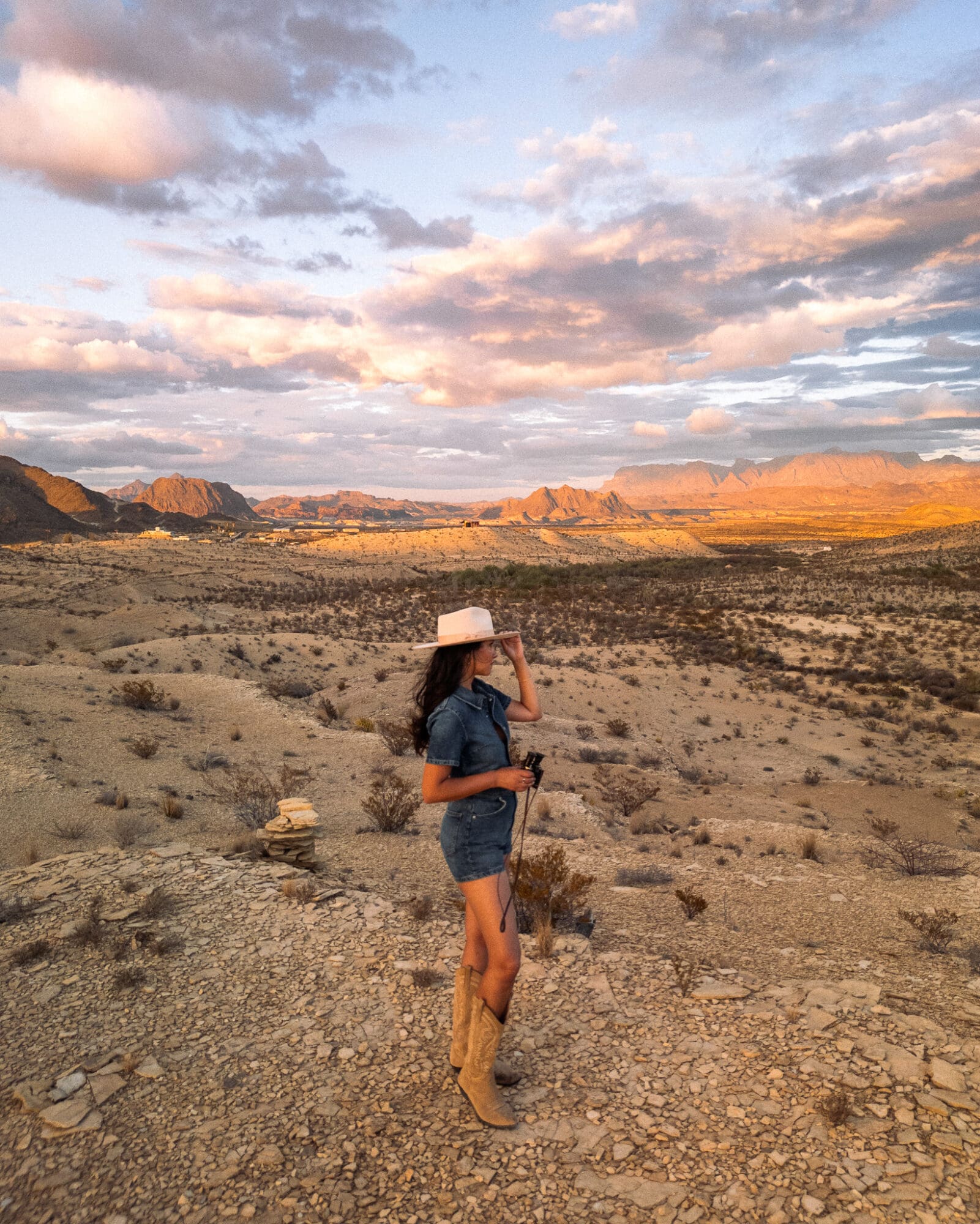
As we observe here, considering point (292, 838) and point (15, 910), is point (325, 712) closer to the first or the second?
point (292, 838)

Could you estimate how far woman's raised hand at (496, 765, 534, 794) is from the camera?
9.86 feet

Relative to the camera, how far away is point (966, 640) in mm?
25156

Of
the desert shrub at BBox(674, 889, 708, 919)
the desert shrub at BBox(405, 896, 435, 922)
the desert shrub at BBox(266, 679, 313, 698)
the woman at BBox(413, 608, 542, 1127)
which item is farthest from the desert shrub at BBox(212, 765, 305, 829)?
the desert shrub at BBox(266, 679, 313, 698)

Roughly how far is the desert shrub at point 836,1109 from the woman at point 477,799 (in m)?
1.57

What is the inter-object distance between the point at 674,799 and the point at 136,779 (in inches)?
334

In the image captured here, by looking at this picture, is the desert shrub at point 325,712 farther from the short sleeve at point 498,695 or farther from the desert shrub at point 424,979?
the short sleeve at point 498,695

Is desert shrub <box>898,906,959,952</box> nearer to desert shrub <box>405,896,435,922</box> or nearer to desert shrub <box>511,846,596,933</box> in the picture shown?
desert shrub <box>511,846,596,933</box>

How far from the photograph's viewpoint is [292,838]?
6750 mm

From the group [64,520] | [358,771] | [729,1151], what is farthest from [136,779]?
[64,520]

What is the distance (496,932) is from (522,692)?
1.15m

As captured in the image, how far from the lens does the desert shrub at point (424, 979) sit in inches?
184

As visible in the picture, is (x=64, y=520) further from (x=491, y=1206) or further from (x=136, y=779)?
(x=491, y=1206)

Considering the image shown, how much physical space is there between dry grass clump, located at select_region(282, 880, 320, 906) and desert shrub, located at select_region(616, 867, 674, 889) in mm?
3142

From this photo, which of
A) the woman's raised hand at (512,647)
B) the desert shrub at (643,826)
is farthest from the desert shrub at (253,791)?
the woman's raised hand at (512,647)
